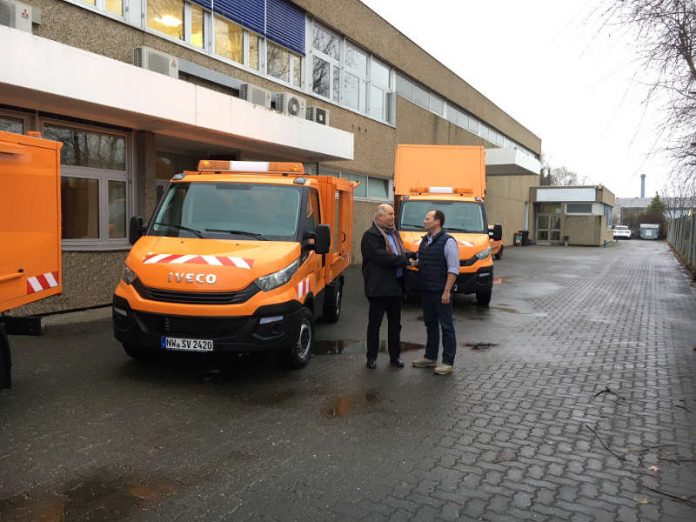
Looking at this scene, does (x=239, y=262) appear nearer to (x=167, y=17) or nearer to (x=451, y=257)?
(x=451, y=257)

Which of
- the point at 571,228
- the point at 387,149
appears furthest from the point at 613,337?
the point at 571,228

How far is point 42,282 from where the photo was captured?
5359mm

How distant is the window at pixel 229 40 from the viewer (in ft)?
42.9

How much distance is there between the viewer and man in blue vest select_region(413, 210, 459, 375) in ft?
21.0

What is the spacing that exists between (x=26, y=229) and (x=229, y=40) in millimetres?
9757

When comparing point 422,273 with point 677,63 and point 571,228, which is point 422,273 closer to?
point 677,63

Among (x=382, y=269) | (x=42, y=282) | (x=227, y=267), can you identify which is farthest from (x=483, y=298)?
(x=42, y=282)

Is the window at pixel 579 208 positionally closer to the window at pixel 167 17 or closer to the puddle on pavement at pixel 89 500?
the window at pixel 167 17

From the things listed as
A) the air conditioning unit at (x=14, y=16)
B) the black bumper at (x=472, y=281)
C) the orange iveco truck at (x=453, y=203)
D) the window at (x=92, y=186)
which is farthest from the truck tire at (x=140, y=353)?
the black bumper at (x=472, y=281)

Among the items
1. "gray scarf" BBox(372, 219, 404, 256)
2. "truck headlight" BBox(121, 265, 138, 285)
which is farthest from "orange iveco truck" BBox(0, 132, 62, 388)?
"gray scarf" BBox(372, 219, 404, 256)

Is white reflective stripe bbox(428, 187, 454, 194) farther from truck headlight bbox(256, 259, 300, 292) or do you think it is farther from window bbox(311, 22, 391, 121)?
truck headlight bbox(256, 259, 300, 292)

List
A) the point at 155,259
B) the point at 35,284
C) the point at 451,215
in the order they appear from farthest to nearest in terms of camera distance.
Answer: the point at 451,215
the point at 155,259
the point at 35,284

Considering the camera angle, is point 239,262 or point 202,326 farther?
point 239,262

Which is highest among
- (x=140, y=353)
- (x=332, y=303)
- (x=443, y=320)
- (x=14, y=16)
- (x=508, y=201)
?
(x=14, y=16)
